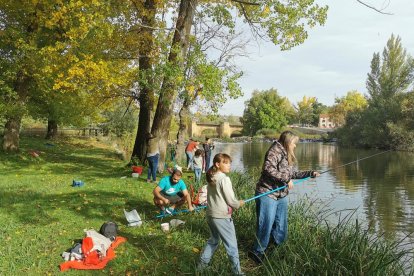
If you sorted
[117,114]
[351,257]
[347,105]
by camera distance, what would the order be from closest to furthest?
[351,257], [117,114], [347,105]

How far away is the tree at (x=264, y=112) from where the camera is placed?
80625 mm

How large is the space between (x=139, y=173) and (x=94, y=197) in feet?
11.3

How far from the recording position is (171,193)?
26.1 ft

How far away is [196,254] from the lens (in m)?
5.88

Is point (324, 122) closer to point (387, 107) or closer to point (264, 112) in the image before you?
point (264, 112)

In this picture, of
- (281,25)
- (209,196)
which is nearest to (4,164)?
(281,25)

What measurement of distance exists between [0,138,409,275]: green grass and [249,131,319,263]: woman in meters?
0.31

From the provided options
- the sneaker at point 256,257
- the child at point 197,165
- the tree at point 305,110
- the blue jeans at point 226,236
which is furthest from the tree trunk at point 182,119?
the tree at point 305,110

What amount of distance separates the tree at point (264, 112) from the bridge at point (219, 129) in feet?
13.1

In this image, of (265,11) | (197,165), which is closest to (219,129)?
(265,11)

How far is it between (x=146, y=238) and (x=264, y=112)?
3009 inches

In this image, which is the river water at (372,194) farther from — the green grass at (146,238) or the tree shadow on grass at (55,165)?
the tree shadow on grass at (55,165)

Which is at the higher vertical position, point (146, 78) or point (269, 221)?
point (146, 78)

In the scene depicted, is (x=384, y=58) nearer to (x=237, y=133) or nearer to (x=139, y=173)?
(x=237, y=133)
